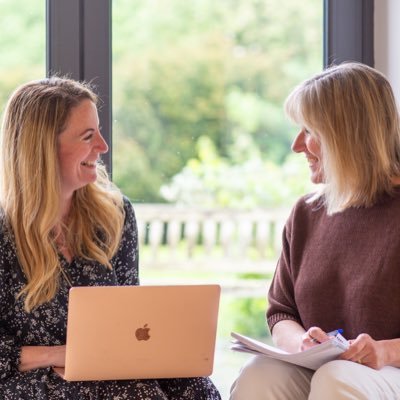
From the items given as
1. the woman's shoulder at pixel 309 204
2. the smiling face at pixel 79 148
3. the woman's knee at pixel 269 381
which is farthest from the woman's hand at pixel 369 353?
the smiling face at pixel 79 148

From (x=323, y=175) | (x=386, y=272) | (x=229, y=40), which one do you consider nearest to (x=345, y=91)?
(x=323, y=175)

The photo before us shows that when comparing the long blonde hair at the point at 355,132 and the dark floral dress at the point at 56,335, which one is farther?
the long blonde hair at the point at 355,132

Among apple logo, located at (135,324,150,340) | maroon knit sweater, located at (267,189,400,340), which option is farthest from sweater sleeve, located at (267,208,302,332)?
apple logo, located at (135,324,150,340)

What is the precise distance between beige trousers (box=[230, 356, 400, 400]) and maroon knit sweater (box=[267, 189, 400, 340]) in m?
0.16

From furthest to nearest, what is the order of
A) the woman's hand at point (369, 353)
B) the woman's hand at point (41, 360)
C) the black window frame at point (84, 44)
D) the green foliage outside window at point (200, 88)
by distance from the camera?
the green foliage outside window at point (200, 88)
the black window frame at point (84, 44)
the woman's hand at point (41, 360)
the woman's hand at point (369, 353)

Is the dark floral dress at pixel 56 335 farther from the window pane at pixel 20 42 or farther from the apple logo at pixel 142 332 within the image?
the window pane at pixel 20 42

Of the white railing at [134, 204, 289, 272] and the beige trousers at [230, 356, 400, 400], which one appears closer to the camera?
the beige trousers at [230, 356, 400, 400]

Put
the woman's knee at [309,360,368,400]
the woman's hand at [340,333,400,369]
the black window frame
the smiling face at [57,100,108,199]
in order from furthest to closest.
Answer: the black window frame, the smiling face at [57,100,108,199], the woman's hand at [340,333,400,369], the woman's knee at [309,360,368,400]

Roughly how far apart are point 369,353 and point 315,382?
0.52 feet

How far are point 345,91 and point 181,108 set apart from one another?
69 centimetres

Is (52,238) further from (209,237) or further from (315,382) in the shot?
(315,382)

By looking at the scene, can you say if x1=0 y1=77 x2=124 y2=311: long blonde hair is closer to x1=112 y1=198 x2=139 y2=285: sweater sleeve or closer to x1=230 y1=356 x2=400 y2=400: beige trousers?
x1=112 y1=198 x2=139 y2=285: sweater sleeve

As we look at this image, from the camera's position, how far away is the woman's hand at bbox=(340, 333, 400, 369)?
185cm

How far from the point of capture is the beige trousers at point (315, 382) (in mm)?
1746
